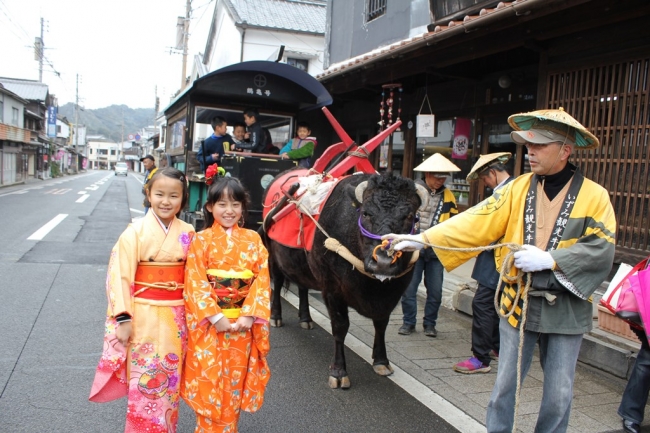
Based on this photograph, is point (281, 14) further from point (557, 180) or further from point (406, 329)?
point (557, 180)

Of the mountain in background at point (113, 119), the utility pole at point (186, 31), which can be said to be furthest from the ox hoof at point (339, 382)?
the mountain in background at point (113, 119)

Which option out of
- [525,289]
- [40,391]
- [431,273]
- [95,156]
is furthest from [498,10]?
[95,156]

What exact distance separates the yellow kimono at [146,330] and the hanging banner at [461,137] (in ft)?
20.4

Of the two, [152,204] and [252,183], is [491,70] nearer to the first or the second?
[252,183]

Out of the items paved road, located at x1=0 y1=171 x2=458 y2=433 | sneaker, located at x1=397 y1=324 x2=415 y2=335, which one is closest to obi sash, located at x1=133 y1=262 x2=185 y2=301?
paved road, located at x1=0 y1=171 x2=458 y2=433

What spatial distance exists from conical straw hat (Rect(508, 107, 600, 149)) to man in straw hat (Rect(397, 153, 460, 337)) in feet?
7.68

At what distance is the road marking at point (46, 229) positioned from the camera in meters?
10.5

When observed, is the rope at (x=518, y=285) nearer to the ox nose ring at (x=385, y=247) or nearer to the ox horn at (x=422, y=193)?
the ox nose ring at (x=385, y=247)

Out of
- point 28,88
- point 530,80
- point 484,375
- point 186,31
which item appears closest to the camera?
point 484,375

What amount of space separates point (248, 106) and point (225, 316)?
5.72m

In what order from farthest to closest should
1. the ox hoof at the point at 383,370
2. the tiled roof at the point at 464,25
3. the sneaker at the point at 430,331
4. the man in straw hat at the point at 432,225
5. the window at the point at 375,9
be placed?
the window at the point at 375,9
the sneaker at the point at 430,331
the man in straw hat at the point at 432,225
the tiled roof at the point at 464,25
the ox hoof at the point at 383,370

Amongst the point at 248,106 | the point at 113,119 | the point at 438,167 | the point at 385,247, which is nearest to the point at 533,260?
the point at 385,247

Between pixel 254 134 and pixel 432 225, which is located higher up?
pixel 254 134

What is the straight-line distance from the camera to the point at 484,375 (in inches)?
176
